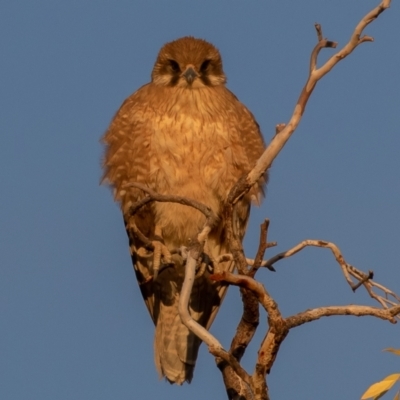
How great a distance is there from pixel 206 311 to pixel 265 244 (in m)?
2.53

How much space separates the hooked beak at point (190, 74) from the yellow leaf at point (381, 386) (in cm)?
353

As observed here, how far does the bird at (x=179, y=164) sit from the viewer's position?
606 centimetres

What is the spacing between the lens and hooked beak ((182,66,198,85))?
20.9 feet

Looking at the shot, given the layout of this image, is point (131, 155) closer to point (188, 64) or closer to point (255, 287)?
point (188, 64)

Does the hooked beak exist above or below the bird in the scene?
above

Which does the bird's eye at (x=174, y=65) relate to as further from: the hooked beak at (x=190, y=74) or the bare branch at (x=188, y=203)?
the bare branch at (x=188, y=203)

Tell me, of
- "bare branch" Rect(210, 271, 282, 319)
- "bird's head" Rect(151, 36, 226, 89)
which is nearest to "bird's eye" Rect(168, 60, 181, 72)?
"bird's head" Rect(151, 36, 226, 89)

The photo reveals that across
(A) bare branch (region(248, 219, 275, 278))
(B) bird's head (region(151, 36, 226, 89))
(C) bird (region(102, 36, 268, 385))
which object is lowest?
(A) bare branch (region(248, 219, 275, 278))

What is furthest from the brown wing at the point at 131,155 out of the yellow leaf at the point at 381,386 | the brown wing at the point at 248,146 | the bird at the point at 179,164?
the yellow leaf at the point at 381,386

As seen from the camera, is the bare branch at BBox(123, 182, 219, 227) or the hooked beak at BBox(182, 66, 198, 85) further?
the hooked beak at BBox(182, 66, 198, 85)

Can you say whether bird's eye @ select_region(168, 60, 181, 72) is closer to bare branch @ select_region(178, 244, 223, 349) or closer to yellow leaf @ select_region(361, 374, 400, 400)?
bare branch @ select_region(178, 244, 223, 349)

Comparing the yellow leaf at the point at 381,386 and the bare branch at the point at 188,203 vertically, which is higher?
the bare branch at the point at 188,203

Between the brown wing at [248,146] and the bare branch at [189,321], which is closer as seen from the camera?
the bare branch at [189,321]

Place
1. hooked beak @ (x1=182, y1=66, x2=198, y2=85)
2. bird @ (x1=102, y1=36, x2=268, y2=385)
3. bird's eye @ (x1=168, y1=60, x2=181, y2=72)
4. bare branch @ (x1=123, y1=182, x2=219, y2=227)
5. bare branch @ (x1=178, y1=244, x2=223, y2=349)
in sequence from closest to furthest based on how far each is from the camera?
1. bare branch @ (x1=178, y1=244, x2=223, y2=349)
2. bare branch @ (x1=123, y1=182, x2=219, y2=227)
3. bird @ (x1=102, y1=36, x2=268, y2=385)
4. hooked beak @ (x1=182, y1=66, x2=198, y2=85)
5. bird's eye @ (x1=168, y1=60, x2=181, y2=72)
